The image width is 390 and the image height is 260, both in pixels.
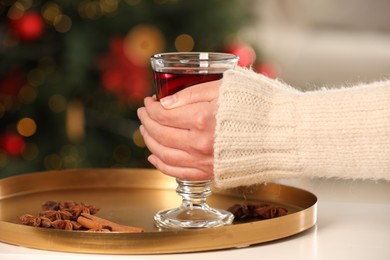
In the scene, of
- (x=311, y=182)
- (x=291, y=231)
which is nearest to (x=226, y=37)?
(x=311, y=182)

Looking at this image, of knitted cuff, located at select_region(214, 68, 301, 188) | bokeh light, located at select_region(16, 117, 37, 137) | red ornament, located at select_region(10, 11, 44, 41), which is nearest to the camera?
knitted cuff, located at select_region(214, 68, 301, 188)

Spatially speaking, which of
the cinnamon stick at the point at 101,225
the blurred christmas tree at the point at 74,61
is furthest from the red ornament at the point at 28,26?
the cinnamon stick at the point at 101,225

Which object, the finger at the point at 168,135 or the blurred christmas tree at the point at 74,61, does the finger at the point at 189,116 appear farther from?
the blurred christmas tree at the point at 74,61

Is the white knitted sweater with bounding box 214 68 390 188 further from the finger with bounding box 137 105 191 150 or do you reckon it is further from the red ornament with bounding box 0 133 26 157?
the red ornament with bounding box 0 133 26 157

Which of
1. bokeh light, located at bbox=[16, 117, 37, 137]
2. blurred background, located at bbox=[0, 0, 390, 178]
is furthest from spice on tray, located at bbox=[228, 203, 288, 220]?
bokeh light, located at bbox=[16, 117, 37, 137]

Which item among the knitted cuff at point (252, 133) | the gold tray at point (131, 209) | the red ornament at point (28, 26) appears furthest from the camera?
the red ornament at point (28, 26)

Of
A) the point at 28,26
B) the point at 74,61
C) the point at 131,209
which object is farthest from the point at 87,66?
the point at 131,209

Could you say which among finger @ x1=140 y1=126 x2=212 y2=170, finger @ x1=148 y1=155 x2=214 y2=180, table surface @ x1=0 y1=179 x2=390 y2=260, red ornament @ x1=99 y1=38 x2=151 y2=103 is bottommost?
table surface @ x1=0 y1=179 x2=390 y2=260

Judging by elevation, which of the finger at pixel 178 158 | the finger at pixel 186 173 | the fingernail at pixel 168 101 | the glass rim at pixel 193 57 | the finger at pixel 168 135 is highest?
the glass rim at pixel 193 57
